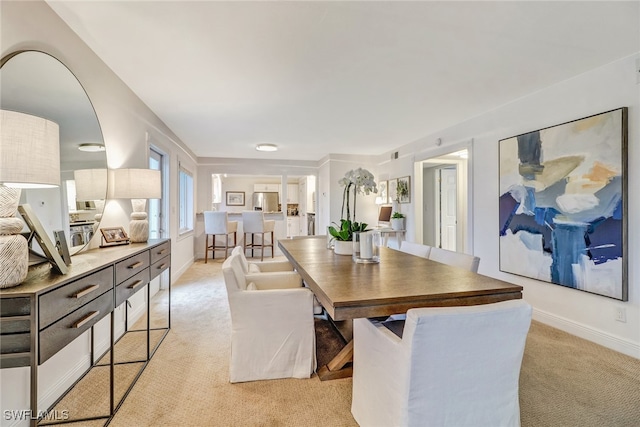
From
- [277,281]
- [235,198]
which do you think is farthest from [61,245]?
[235,198]

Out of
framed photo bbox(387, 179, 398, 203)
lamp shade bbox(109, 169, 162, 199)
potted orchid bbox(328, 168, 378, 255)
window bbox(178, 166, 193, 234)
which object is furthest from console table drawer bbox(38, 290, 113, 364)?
framed photo bbox(387, 179, 398, 203)

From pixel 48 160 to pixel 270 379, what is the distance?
1.68m

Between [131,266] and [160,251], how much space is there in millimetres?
588

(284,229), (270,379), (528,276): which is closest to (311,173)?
(284,229)

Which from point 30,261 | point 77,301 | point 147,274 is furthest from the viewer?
point 147,274

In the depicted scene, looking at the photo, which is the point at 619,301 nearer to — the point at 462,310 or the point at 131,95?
the point at 462,310

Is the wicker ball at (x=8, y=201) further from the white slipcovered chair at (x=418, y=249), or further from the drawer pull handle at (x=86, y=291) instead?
the white slipcovered chair at (x=418, y=249)

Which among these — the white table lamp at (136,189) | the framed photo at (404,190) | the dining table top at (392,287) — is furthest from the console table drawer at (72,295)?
the framed photo at (404,190)

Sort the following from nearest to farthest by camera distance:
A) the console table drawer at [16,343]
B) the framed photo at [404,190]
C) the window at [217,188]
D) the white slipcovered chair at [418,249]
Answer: the console table drawer at [16,343]
the white slipcovered chair at [418,249]
the framed photo at [404,190]
the window at [217,188]

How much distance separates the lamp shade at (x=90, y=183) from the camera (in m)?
1.90

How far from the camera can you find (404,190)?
5375mm

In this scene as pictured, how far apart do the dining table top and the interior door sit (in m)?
4.38

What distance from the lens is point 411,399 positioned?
1096 mm

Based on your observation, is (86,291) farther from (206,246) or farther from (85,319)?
(206,246)
